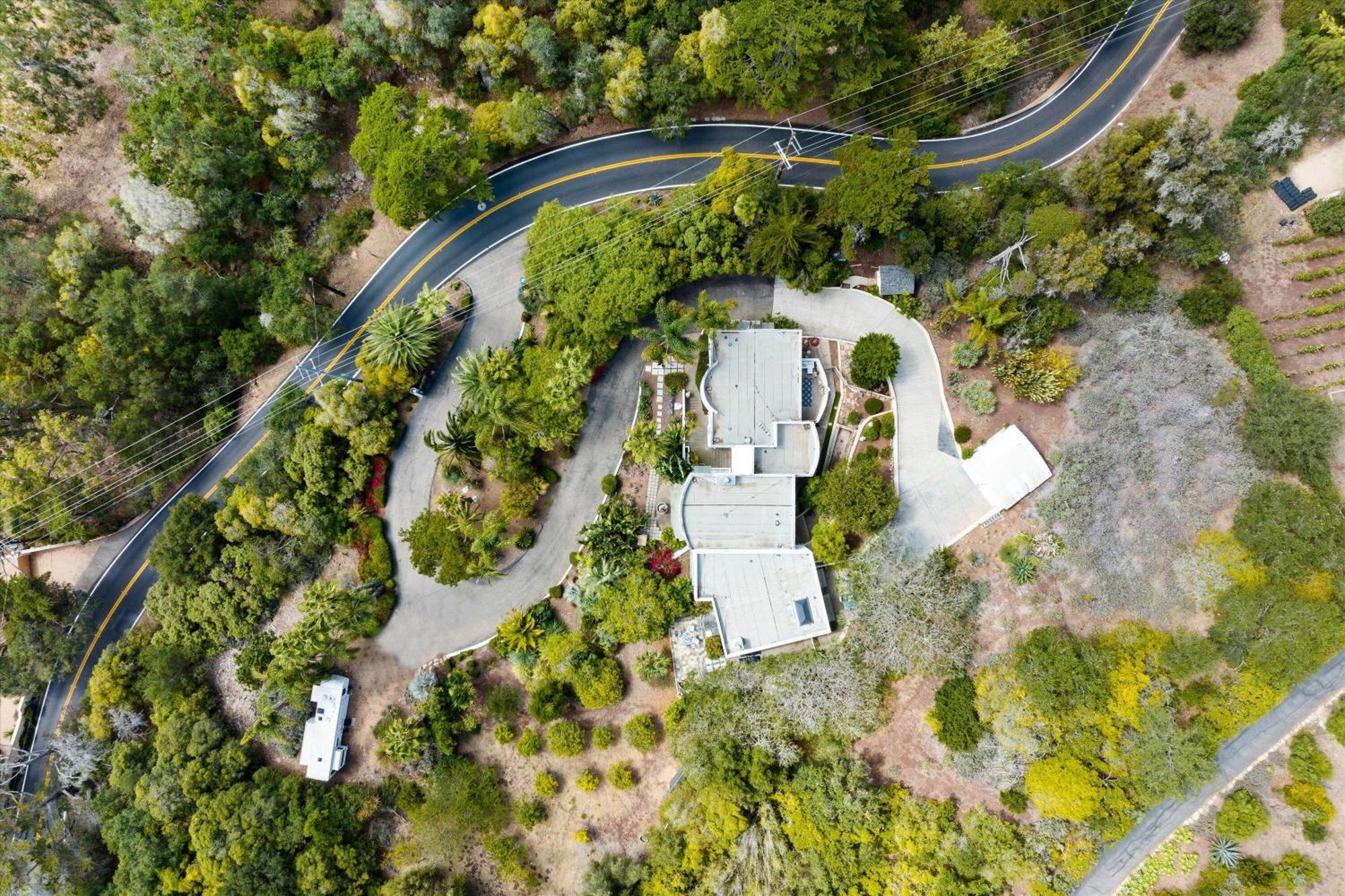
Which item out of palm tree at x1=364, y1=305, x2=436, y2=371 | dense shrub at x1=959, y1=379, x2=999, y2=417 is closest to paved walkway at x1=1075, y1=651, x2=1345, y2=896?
dense shrub at x1=959, y1=379, x2=999, y2=417

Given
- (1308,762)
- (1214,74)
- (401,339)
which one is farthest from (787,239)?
(1308,762)

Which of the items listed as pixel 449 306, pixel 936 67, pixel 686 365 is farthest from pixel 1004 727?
pixel 449 306

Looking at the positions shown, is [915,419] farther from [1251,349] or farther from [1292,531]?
[1292,531]

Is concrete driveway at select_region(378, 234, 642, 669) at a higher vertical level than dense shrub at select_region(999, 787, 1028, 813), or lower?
higher

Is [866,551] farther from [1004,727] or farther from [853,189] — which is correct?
[853,189]

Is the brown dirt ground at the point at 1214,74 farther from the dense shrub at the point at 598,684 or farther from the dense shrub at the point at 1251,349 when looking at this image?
the dense shrub at the point at 598,684

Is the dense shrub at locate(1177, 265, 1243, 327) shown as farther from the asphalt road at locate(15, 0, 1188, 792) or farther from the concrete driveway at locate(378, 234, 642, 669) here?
the concrete driveway at locate(378, 234, 642, 669)
